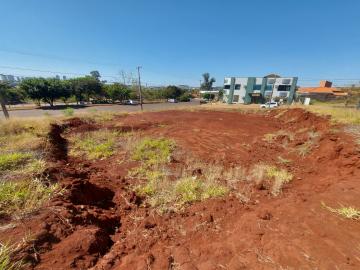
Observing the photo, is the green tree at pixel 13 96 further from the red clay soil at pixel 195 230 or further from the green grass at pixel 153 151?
the red clay soil at pixel 195 230

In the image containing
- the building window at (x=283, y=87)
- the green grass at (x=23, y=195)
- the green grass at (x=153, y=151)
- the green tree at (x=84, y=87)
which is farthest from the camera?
the building window at (x=283, y=87)

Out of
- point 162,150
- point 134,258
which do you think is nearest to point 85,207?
point 134,258

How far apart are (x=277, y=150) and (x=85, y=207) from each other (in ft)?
26.3

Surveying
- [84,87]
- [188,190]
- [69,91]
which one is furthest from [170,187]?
[84,87]

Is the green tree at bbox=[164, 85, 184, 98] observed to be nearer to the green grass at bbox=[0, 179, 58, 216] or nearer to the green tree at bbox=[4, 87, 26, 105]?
the green tree at bbox=[4, 87, 26, 105]

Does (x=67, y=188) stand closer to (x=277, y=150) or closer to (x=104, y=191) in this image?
(x=104, y=191)

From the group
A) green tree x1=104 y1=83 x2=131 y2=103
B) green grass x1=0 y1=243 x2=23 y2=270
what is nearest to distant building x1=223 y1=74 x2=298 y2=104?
green tree x1=104 y1=83 x2=131 y2=103

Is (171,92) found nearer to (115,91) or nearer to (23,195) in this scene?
(115,91)

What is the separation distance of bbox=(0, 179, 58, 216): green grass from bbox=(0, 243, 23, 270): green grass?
0.79 m

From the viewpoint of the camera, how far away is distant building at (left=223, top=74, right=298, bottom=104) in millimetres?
42656

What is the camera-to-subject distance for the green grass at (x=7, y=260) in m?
1.91

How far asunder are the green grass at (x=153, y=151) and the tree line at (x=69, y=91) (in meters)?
27.1

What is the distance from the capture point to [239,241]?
2.66 m

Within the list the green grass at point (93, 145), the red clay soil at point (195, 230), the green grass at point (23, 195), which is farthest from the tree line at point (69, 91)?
the red clay soil at point (195, 230)
